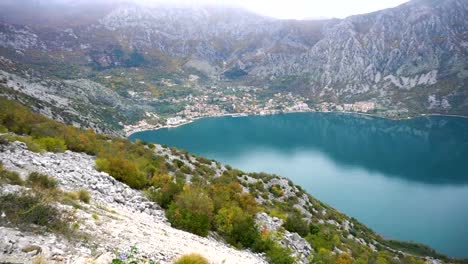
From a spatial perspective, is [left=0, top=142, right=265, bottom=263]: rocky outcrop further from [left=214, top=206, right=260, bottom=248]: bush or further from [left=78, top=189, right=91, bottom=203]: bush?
[left=214, top=206, right=260, bottom=248]: bush

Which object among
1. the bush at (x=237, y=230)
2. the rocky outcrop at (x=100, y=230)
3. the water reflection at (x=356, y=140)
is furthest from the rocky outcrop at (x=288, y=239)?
the water reflection at (x=356, y=140)

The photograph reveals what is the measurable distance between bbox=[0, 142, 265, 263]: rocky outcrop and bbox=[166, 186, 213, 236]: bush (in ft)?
1.46

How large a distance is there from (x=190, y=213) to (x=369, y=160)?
91751 millimetres

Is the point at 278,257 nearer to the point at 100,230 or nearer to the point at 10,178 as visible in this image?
the point at 100,230

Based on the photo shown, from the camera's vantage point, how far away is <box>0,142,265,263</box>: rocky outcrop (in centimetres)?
602

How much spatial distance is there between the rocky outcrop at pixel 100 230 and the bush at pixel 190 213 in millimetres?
445

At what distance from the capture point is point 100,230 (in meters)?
7.80

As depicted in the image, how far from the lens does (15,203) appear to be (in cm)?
680

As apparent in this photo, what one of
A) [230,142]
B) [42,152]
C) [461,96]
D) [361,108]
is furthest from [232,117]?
[42,152]

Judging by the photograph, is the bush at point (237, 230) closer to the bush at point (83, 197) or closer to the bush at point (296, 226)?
the bush at point (83, 197)

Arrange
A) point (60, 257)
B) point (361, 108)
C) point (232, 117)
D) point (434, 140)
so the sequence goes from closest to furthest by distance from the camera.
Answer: point (60, 257) < point (434, 140) < point (232, 117) < point (361, 108)

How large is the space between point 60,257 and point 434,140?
13103cm

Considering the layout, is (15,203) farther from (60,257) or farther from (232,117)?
(232,117)

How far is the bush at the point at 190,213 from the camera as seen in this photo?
11797mm
